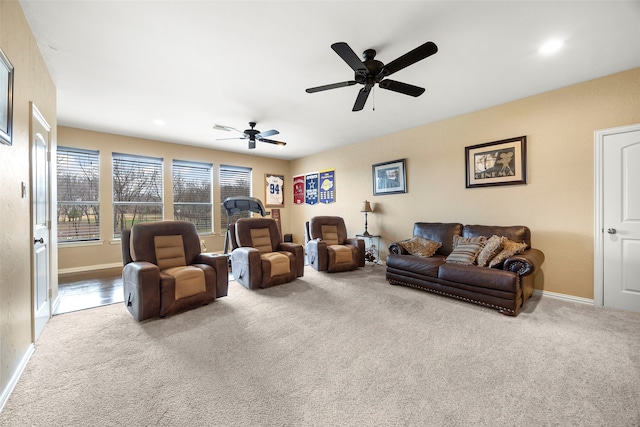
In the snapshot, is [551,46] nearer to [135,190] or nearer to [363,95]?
[363,95]

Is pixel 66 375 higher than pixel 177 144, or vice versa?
pixel 177 144

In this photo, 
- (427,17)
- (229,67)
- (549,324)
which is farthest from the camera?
(229,67)

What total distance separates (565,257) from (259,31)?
14.2ft

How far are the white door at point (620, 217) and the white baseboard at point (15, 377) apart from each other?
211 inches

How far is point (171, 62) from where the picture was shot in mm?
2633

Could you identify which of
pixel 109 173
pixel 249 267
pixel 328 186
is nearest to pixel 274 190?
pixel 328 186

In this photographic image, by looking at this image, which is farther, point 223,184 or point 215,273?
point 223,184

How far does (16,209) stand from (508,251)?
181 inches

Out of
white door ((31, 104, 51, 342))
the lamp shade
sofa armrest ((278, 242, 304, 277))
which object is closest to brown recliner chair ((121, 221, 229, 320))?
white door ((31, 104, 51, 342))

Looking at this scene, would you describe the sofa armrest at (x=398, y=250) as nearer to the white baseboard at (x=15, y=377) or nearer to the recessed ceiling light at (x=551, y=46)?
the recessed ceiling light at (x=551, y=46)

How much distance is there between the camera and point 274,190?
7.35m

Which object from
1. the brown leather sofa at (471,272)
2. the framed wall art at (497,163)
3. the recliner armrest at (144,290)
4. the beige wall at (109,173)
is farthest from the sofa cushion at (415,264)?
the beige wall at (109,173)

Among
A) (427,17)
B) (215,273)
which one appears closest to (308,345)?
(215,273)

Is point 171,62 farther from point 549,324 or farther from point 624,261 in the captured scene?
point 624,261
